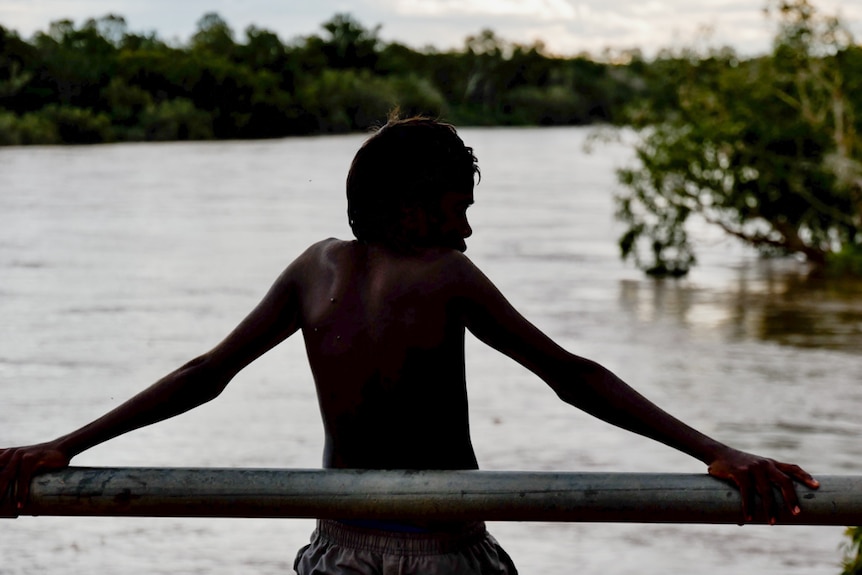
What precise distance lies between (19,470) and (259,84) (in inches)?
3319

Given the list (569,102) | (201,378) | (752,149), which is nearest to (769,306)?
(752,149)

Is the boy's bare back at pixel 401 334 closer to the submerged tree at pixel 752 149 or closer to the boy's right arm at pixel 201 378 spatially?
the boy's right arm at pixel 201 378

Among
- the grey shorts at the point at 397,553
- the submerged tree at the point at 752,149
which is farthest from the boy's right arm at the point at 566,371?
the submerged tree at the point at 752,149

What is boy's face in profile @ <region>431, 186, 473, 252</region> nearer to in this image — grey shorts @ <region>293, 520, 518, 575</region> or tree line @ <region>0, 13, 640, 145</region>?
grey shorts @ <region>293, 520, 518, 575</region>

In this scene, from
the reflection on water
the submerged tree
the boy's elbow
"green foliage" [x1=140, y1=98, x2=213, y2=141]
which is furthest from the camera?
"green foliage" [x1=140, y1=98, x2=213, y2=141]

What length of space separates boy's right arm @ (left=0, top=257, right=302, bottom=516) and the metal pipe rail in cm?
18

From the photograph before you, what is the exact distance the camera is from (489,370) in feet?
42.1

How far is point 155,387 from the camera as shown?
7.02ft

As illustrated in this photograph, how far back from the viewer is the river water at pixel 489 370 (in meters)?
7.16

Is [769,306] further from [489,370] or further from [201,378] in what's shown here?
[201,378]

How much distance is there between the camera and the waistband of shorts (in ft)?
6.92

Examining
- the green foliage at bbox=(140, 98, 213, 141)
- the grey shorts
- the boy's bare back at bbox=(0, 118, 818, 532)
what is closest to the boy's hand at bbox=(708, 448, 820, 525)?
the boy's bare back at bbox=(0, 118, 818, 532)

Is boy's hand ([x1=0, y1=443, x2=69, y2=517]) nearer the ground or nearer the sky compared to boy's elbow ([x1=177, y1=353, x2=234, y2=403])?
nearer the ground

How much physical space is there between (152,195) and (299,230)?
12.1 m
